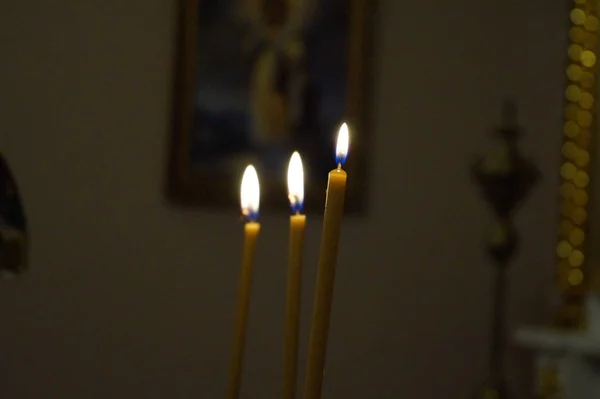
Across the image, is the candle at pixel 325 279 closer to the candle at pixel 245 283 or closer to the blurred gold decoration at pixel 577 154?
the candle at pixel 245 283

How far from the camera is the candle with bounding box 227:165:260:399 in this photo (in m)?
0.70

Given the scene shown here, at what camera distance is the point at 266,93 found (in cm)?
152

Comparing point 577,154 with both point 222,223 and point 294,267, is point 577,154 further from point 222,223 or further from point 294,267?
point 294,267

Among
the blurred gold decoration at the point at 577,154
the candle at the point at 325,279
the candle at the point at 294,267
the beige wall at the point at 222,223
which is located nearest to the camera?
the candle at the point at 325,279

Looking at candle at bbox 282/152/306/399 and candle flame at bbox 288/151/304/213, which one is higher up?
candle flame at bbox 288/151/304/213

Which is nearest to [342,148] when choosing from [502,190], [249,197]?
[249,197]

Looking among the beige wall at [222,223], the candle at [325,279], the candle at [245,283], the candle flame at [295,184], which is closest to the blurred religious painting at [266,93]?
the beige wall at [222,223]

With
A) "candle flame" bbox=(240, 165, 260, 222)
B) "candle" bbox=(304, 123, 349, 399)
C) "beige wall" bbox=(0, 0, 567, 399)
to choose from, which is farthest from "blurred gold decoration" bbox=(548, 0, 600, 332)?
"candle" bbox=(304, 123, 349, 399)

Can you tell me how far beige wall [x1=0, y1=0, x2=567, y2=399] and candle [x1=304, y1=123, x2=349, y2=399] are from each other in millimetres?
A: 970

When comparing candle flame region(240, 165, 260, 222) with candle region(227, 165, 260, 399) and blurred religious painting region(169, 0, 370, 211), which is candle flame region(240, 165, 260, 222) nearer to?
candle region(227, 165, 260, 399)

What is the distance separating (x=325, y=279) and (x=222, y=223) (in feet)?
3.29

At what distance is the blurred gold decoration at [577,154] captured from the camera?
4.42 ft

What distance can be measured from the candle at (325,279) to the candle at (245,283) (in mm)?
176

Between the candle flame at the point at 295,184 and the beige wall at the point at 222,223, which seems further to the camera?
the beige wall at the point at 222,223
